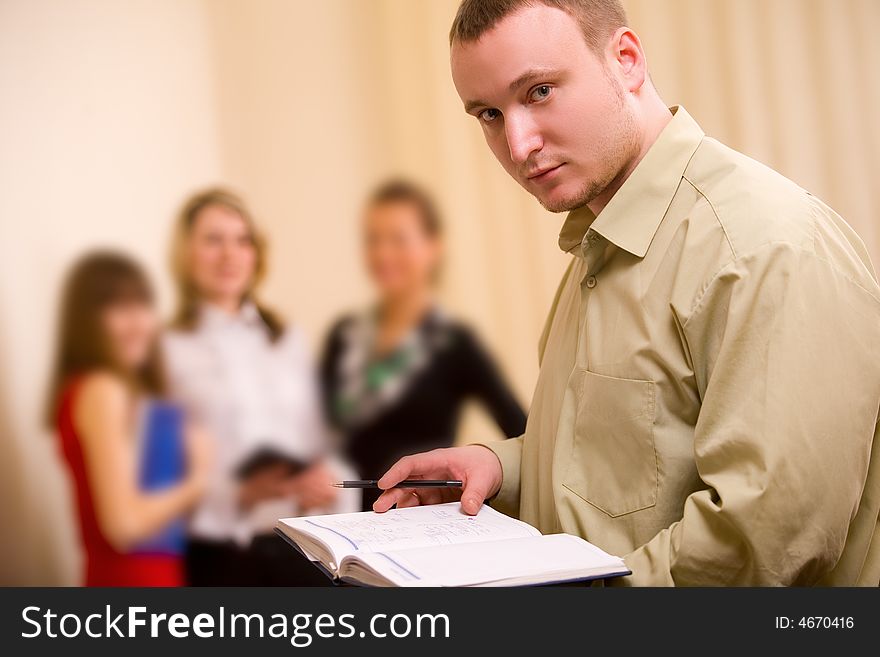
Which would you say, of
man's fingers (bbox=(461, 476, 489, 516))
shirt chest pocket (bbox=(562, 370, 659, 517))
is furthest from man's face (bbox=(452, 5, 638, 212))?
man's fingers (bbox=(461, 476, 489, 516))

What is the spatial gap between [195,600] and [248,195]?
2165 millimetres

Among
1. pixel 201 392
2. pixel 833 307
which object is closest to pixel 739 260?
pixel 833 307

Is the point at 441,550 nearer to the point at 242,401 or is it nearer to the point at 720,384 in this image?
the point at 720,384

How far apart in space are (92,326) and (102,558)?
706 millimetres

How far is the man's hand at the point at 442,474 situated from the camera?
43.9 inches

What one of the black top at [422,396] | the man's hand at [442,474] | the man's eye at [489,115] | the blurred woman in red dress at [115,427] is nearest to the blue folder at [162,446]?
the blurred woman in red dress at [115,427]

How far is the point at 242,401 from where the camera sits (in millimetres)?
2691

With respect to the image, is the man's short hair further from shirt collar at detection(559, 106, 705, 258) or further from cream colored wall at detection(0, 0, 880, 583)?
cream colored wall at detection(0, 0, 880, 583)

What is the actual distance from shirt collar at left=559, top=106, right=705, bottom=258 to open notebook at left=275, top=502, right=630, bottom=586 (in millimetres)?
339

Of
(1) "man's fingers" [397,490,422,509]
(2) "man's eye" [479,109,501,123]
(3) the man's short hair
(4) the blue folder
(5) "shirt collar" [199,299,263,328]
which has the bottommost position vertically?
(4) the blue folder

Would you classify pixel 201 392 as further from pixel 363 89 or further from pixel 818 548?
pixel 818 548

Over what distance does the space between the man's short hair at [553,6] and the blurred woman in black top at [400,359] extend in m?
1.77

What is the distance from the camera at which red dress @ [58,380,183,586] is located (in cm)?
258

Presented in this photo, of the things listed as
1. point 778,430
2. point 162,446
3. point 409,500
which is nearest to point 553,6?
point 778,430
